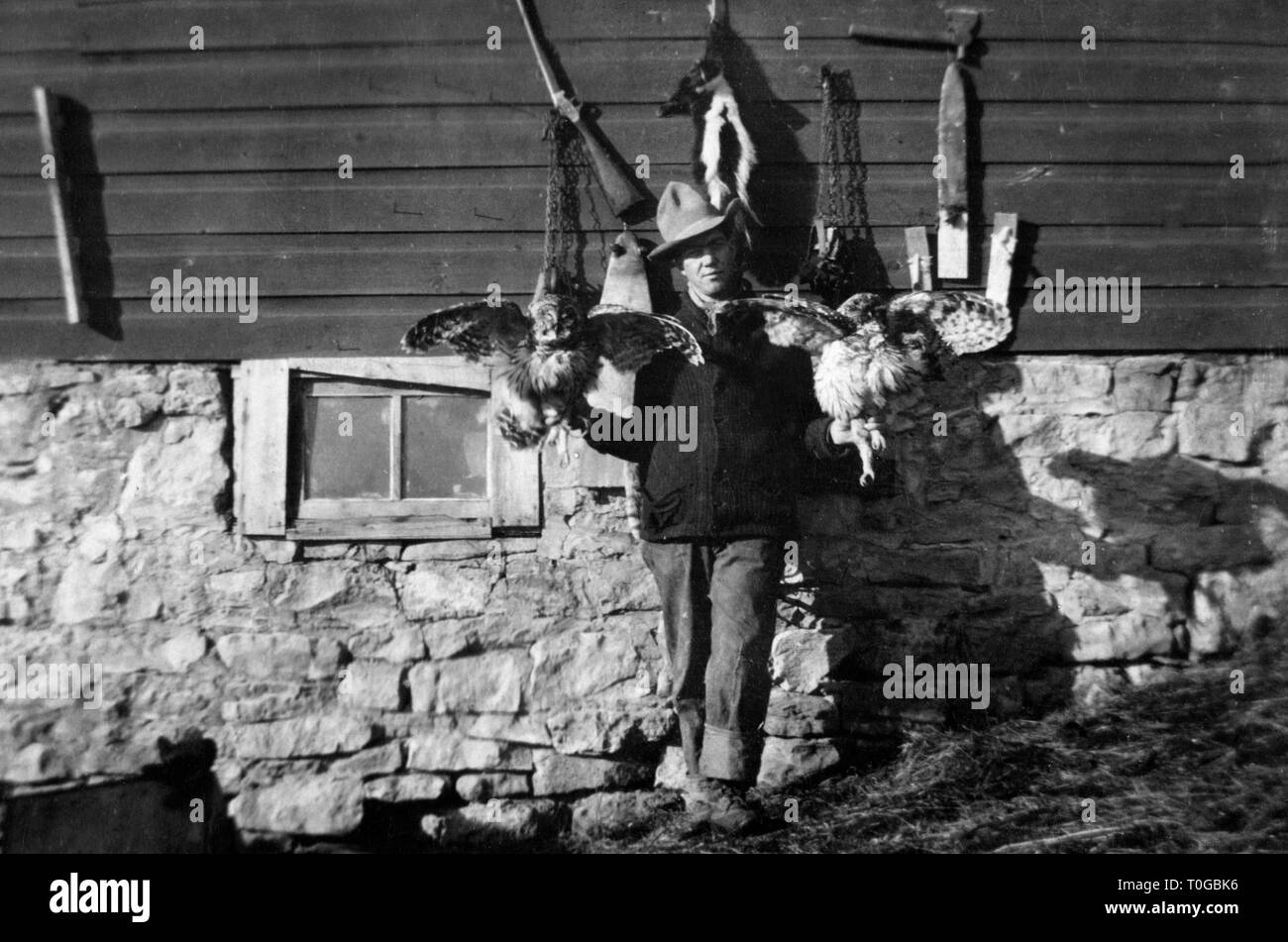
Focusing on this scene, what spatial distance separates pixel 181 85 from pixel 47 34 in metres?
0.65

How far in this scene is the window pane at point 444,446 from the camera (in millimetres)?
4336

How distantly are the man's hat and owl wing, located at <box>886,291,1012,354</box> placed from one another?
760mm

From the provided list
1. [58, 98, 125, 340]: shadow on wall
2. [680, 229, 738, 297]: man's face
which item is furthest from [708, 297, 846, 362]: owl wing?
[58, 98, 125, 340]: shadow on wall

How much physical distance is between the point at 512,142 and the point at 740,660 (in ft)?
7.97

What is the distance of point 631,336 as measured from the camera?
3.72 metres

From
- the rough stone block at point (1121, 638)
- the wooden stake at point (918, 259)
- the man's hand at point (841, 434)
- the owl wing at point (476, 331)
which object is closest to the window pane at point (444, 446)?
the owl wing at point (476, 331)

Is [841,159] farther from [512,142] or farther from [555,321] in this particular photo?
[555,321]

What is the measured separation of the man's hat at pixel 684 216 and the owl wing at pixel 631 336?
38 centimetres

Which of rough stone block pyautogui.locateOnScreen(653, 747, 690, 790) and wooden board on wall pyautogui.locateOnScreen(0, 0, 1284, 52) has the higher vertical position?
wooden board on wall pyautogui.locateOnScreen(0, 0, 1284, 52)

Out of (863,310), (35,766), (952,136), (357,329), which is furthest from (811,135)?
(35,766)

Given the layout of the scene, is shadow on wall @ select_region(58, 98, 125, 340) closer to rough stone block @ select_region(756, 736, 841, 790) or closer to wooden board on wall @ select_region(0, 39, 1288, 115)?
wooden board on wall @ select_region(0, 39, 1288, 115)

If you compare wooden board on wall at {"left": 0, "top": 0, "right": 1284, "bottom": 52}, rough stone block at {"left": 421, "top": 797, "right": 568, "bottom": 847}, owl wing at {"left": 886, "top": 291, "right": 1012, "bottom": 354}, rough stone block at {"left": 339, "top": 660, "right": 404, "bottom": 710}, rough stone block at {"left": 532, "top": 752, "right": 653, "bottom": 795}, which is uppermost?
wooden board on wall at {"left": 0, "top": 0, "right": 1284, "bottom": 52}

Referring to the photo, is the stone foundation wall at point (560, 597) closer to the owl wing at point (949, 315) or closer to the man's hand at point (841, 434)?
the owl wing at point (949, 315)

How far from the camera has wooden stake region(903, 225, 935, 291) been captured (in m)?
4.24
